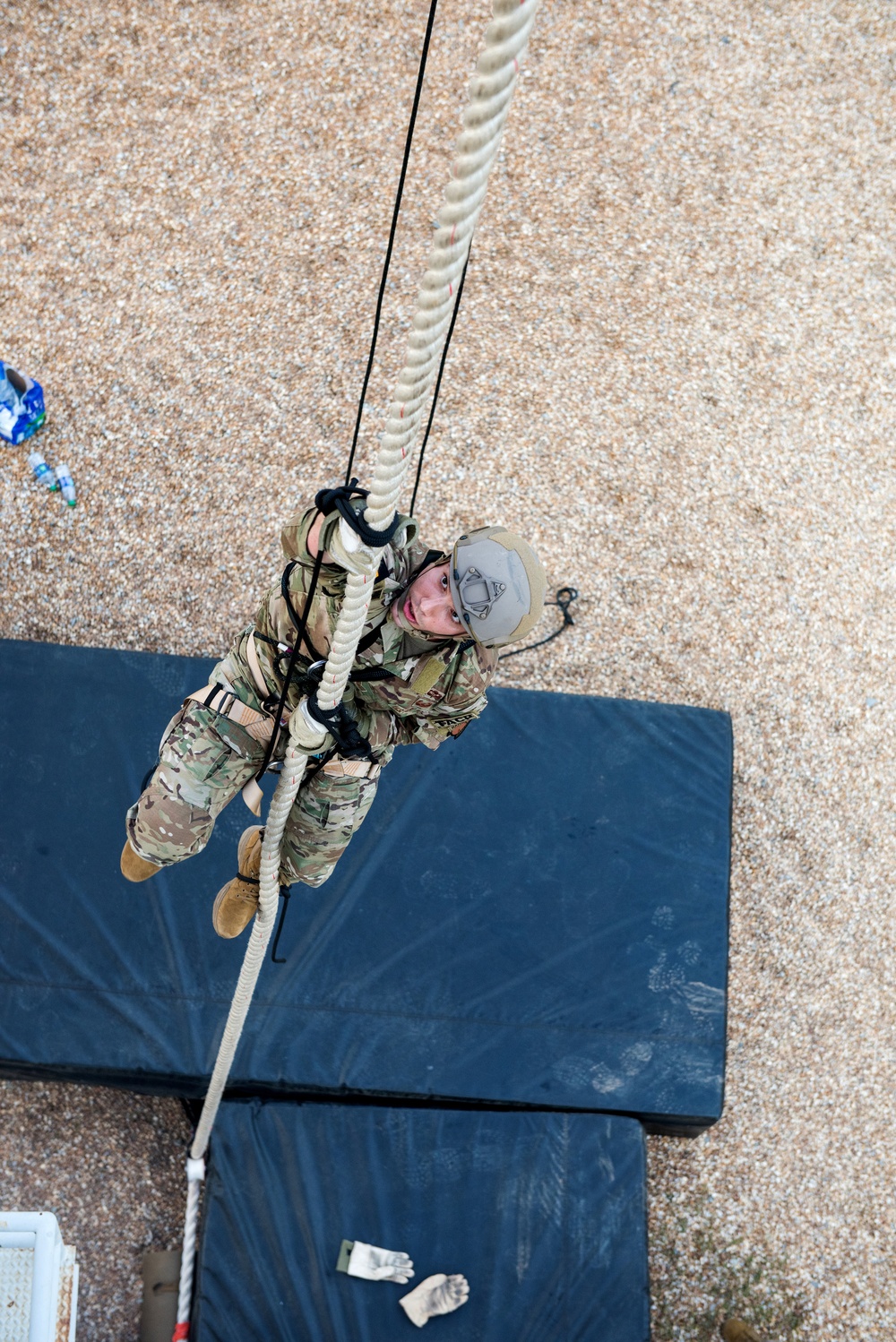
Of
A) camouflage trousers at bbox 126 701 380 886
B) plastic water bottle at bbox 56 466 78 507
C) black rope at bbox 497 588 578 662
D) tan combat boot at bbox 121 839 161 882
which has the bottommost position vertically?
tan combat boot at bbox 121 839 161 882

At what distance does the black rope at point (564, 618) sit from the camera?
166 inches

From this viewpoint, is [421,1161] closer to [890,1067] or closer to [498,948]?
[498,948]

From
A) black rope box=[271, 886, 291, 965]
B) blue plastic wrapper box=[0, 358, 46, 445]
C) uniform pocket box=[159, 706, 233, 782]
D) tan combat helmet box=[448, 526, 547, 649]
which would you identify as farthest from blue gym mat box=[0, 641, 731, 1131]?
tan combat helmet box=[448, 526, 547, 649]

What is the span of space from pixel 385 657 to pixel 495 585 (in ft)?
1.81

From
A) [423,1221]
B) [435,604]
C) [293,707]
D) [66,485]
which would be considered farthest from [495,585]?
[66,485]

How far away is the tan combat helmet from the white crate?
186 centimetres

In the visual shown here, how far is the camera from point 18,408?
4188mm

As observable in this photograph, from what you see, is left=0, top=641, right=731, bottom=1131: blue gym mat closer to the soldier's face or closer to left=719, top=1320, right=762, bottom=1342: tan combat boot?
left=719, top=1320, right=762, bottom=1342: tan combat boot

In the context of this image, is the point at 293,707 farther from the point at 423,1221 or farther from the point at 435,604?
the point at 423,1221

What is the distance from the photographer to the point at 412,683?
260cm

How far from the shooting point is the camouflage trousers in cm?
270

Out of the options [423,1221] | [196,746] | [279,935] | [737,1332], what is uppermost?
[196,746]

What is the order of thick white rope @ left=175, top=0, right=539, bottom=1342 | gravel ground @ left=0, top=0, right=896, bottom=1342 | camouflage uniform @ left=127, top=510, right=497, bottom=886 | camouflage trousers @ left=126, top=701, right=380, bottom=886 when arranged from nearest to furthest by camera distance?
thick white rope @ left=175, top=0, right=539, bottom=1342 < camouflage uniform @ left=127, top=510, right=497, bottom=886 < camouflage trousers @ left=126, top=701, right=380, bottom=886 < gravel ground @ left=0, top=0, right=896, bottom=1342

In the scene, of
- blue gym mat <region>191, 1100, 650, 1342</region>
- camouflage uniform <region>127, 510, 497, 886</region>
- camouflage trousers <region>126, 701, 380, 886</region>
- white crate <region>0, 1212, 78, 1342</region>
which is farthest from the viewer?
blue gym mat <region>191, 1100, 650, 1342</region>
